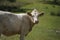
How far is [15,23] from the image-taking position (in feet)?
29.6

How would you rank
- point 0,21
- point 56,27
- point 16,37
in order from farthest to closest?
1. point 56,27
2. point 16,37
3. point 0,21

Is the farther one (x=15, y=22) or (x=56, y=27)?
(x=56, y=27)

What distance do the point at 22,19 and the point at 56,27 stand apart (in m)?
8.25

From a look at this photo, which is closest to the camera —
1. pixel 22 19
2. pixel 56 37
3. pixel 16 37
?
pixel 22 19

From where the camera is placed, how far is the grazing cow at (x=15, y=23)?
8.72 metres

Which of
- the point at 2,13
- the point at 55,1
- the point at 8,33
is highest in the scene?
the point at 2,13

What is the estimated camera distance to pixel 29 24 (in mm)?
9586

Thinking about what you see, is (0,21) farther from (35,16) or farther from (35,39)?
(35,39)

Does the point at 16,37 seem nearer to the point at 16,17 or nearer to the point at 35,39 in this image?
the point at 35,39

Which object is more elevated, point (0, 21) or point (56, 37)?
point (0, 21)

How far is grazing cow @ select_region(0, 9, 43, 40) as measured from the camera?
8719 millimetres

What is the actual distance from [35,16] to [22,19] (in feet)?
1.77

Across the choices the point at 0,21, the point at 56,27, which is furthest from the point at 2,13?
the point at 56,27

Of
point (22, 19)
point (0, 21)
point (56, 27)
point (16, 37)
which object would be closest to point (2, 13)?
point (0, 21)
